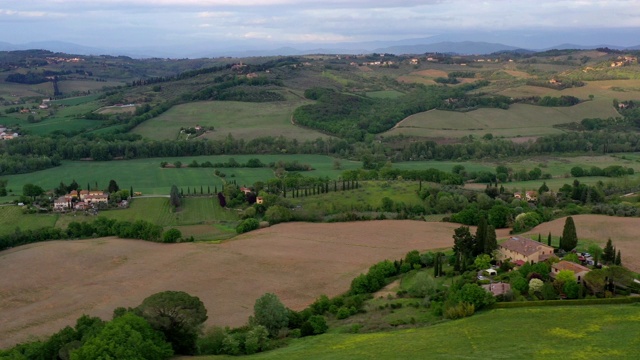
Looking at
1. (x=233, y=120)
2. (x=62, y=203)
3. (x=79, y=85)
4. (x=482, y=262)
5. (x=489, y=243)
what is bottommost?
(x=62, y=203)

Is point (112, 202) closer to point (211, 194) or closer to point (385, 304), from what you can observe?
point (211, 194)

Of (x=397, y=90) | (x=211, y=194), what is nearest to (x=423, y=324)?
(x=211, y=194)

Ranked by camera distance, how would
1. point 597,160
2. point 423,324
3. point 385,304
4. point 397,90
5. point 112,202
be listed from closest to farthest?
1. point 423,324
2. point 385,304
3. point 112,202
4. point 597,160
5. point 397,90

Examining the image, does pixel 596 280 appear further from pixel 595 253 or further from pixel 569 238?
pixel 569 238

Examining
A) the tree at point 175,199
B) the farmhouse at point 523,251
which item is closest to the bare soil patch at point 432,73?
the tree at point 175,199

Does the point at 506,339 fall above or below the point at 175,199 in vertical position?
above

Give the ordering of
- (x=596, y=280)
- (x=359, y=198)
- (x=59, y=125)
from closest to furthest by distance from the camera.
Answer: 1. (x=596, y=280)
2. (x=359, y=198)
3. (x=59, y=125)

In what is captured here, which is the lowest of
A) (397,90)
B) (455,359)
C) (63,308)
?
(63,308)

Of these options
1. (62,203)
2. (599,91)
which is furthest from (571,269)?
(599,91)
